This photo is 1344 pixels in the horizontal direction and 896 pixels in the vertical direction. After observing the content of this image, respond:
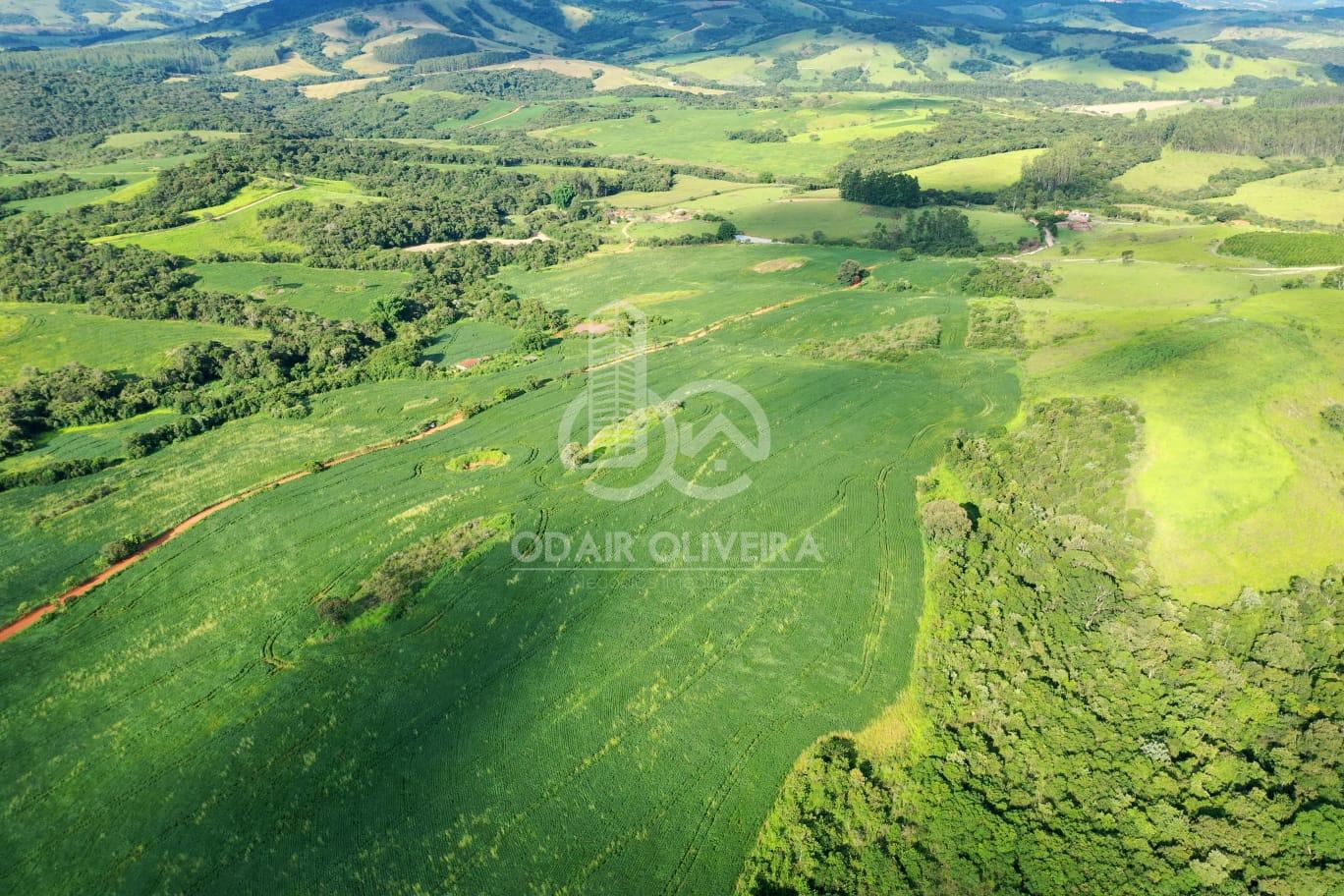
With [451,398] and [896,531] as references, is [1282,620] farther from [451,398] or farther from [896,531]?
[451,398]

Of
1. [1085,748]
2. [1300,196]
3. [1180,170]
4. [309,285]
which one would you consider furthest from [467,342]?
[1180,170]

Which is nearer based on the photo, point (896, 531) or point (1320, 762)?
point (1320, 762)

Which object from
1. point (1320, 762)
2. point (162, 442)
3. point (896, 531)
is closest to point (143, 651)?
point (162, 442)

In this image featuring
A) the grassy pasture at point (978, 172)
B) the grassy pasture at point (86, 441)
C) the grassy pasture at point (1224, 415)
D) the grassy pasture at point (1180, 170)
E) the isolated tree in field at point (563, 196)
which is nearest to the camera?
the grassy pasture at point (1224, 415)

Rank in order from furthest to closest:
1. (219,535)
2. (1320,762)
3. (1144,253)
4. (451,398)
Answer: (1144,253)
(451,398)
(219,535)
(1320,762)

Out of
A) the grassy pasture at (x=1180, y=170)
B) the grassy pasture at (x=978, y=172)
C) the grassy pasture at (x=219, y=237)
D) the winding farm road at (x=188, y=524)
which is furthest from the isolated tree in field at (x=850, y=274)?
the grassy pasture at (x=219, y=237)

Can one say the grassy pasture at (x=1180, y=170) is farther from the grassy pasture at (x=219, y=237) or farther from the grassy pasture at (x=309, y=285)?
the grassy pasture at (x=219, y=237)

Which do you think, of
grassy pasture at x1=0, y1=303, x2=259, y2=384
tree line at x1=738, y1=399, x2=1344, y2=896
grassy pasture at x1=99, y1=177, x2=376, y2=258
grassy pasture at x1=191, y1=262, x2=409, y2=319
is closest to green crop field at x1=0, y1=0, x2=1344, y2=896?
tree line at x1=738, y1=399, x2=1344, y2=896
